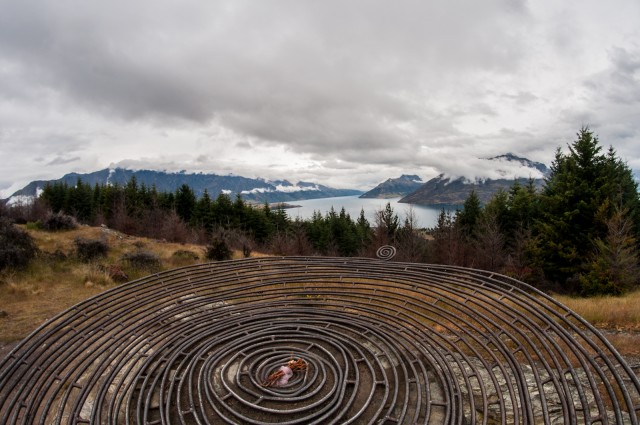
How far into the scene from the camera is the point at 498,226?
29734mm

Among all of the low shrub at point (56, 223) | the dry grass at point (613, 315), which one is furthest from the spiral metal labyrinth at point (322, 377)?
the low shrub at point (56, 223)

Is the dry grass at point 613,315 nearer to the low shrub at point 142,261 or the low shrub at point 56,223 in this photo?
the low shrub at point 142,261

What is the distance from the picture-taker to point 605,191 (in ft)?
61.2

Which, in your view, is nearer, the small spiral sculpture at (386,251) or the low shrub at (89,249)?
the small spiral sculpture at (386,251)

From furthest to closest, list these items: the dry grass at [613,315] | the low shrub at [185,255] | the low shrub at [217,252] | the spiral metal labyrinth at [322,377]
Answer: the low shrub at [185,255] < the low shrub at [217,252] < the dry grass at [613,315] < the spiral metal labyrinth at [322,377]

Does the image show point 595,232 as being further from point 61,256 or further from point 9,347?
point 61,256

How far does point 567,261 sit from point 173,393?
21952 millimetres

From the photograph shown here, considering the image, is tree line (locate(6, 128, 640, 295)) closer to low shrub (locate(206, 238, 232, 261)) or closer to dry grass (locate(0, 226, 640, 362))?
low shrub (locate(206, 238, 232, 261))

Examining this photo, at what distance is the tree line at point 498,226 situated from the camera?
60.3ft

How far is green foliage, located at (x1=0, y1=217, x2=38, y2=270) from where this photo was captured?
1455 centimetres

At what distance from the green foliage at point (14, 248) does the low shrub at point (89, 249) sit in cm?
180

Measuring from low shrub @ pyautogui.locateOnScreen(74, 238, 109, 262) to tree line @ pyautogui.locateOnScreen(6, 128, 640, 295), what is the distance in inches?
243


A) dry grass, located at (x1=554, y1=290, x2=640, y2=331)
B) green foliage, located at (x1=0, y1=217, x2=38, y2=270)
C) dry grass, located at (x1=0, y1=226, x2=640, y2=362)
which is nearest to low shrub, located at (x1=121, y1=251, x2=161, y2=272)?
dry grass, located at (x1=0, y1=226, x2=640, y2=362)

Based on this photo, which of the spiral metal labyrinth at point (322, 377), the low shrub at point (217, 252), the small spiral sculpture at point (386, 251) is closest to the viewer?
the spiral metal labyrinth at point (322, 377)
